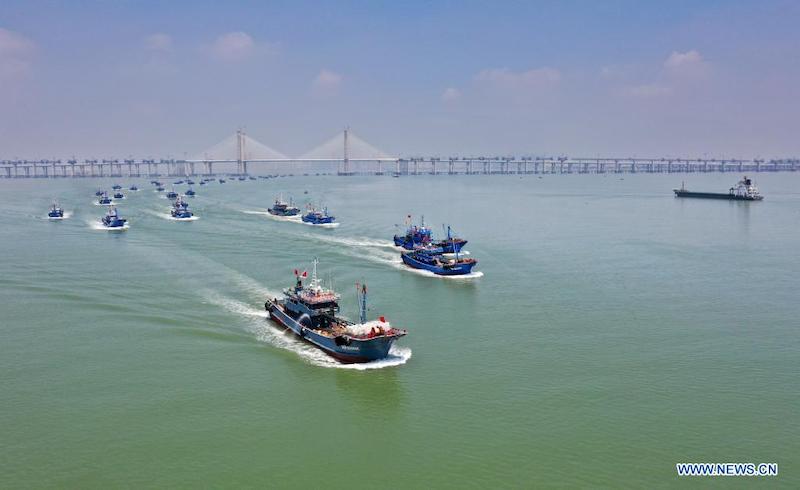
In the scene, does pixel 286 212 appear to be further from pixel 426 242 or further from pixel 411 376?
pixel 411 376

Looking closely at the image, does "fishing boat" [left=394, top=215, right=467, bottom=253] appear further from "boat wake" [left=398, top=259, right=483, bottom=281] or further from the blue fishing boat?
"boat wake" [left=398, top=259, right=483, bottom=281]

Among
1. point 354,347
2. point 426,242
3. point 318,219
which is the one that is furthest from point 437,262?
point 318,219

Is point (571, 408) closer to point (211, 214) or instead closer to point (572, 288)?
point (572, 288)

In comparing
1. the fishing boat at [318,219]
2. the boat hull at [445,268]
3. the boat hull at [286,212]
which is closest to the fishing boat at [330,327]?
the boat hull at [445,268]

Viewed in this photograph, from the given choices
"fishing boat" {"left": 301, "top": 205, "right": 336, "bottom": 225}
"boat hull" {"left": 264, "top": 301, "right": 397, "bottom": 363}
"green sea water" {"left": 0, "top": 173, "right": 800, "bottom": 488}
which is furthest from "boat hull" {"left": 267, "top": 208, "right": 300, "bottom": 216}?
"boat hull" {"left": 264, "top": 301, "right": 397, "bottom": 363}

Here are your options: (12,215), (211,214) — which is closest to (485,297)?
(211,214)

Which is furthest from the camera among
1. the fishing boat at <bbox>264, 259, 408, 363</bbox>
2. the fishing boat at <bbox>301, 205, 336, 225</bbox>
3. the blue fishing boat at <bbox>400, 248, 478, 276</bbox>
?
the fishing boat at <bbox>301, 205, 336, 225</bbox>
